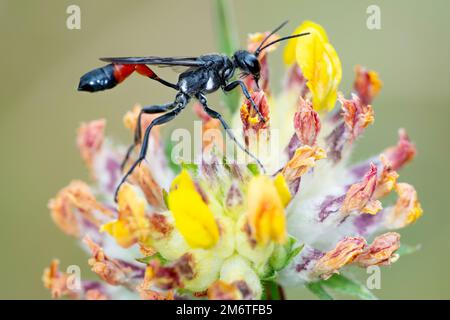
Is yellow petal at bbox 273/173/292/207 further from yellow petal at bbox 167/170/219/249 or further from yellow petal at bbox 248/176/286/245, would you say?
yellow petal at bbox 167/170/219/249

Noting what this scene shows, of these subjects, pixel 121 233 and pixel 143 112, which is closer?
pixel 121 233

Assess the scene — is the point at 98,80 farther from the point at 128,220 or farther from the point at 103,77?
the point at 128,220

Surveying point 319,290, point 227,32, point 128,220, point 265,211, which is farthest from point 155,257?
point 227,32

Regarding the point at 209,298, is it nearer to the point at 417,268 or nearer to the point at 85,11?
the point at 417,268

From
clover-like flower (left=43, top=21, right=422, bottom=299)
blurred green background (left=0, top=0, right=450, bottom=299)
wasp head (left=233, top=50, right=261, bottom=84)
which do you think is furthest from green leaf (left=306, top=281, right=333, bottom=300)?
blurred green background (left=0, top=0, right=450, bottom=299)

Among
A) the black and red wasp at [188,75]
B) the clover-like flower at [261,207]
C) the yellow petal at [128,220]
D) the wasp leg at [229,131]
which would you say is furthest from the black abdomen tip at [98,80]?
the yellow petal at [128,220]
